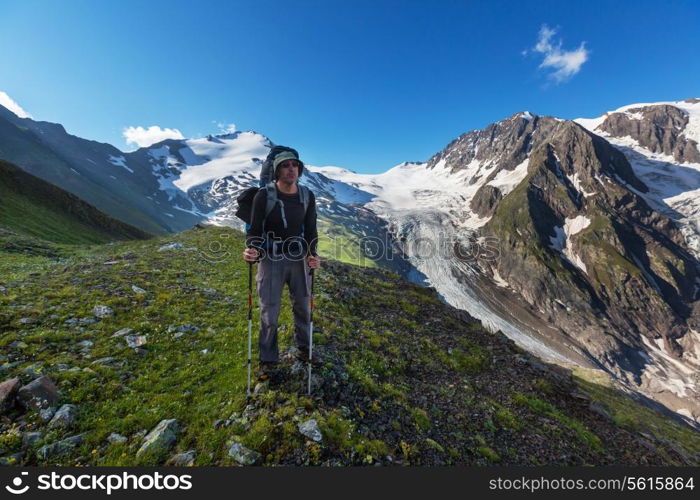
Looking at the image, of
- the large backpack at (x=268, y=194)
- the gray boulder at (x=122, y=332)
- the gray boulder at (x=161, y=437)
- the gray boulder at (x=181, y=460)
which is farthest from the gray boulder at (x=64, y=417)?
the large backpack at (x=268, y=194)

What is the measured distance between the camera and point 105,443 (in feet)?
16.6

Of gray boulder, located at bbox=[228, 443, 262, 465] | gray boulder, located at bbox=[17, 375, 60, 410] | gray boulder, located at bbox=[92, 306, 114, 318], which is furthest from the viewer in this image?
gray boulder, located at bbox=[92, 306, 114, 318]

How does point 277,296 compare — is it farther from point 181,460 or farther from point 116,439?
point 116,439

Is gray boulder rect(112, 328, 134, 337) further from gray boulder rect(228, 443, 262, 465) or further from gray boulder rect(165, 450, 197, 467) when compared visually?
gray boulder rect(228, 443, 262, 465)

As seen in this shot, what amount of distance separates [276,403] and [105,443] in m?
2.95

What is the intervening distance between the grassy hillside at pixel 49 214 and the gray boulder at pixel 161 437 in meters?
45.1

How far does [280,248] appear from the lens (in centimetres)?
692

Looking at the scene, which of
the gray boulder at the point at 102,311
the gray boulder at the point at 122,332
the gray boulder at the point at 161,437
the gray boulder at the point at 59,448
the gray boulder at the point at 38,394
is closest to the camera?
the gray boulder at the point at 59,448

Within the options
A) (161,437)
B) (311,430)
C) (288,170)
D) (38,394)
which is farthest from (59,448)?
(288,170)

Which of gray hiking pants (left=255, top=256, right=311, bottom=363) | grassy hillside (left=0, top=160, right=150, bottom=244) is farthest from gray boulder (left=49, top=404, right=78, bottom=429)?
grassy hillside (left=0, top=160, right=150, bottom=244)

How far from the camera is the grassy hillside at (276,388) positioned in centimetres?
533

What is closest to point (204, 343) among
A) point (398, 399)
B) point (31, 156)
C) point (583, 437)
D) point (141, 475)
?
point (141, 475)

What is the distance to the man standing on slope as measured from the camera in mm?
6707

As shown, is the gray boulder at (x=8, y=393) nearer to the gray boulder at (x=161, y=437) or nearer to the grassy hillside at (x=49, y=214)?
the gray boulder at (x=161, y=437)
